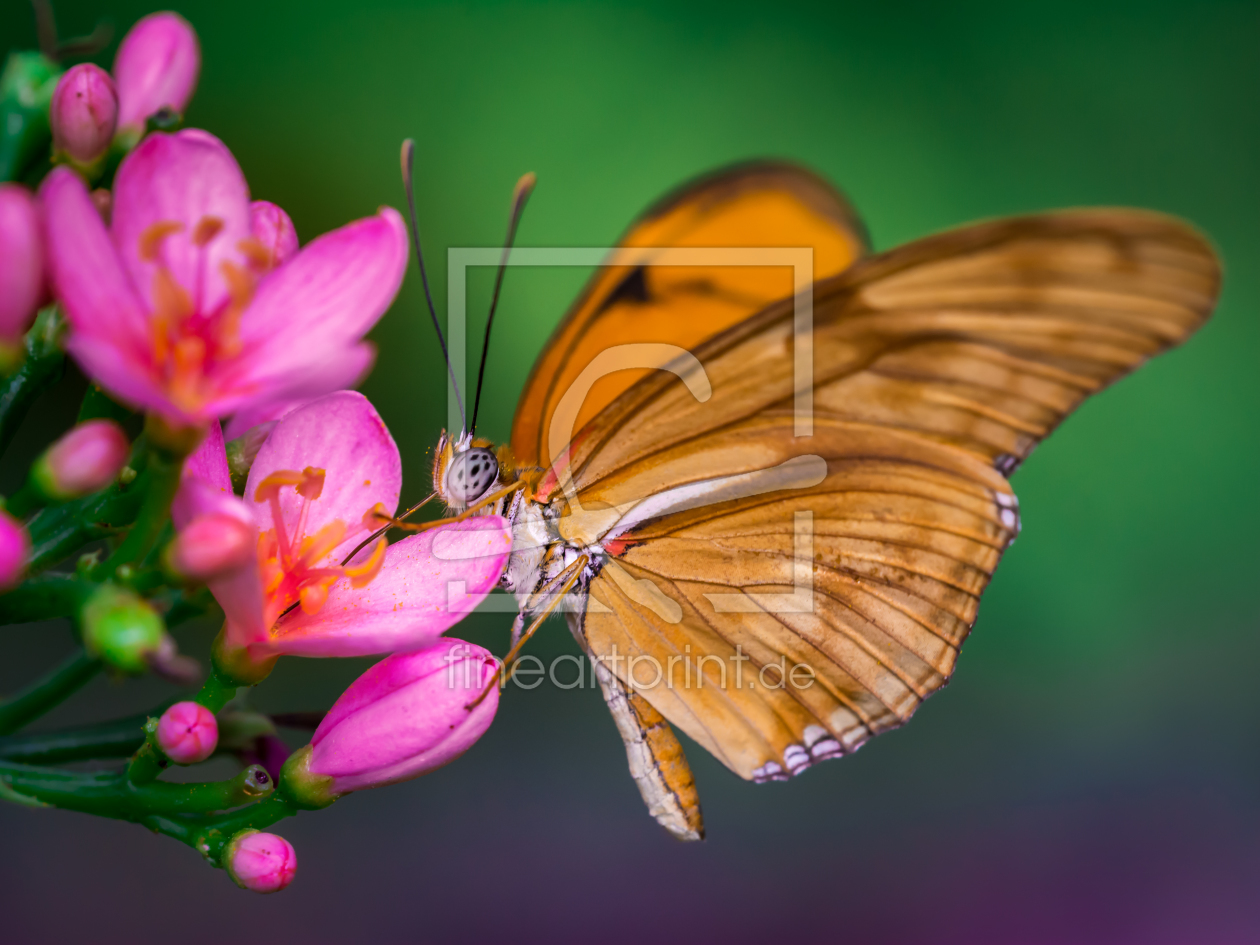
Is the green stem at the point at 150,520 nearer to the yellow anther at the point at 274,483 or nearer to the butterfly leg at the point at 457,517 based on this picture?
the yellow anther at the point at 274,483

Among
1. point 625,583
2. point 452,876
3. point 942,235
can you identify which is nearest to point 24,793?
point 625,583

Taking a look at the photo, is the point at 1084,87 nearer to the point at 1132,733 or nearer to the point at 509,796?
the point at 1132,733

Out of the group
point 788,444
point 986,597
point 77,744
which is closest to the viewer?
point 77,744

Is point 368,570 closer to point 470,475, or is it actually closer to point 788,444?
point 470,475

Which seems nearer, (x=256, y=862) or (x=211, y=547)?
(x=211, y=547)

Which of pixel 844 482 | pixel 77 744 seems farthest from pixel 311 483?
pixel 844 482

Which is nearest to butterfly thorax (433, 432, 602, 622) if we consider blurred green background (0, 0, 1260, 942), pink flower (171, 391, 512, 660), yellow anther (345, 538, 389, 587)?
pink flower (171, 391, 512, 660)

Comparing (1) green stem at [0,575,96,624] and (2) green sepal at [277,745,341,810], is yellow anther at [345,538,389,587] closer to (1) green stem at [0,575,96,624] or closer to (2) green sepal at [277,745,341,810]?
(2) green sepal at [277,745,341,810]
